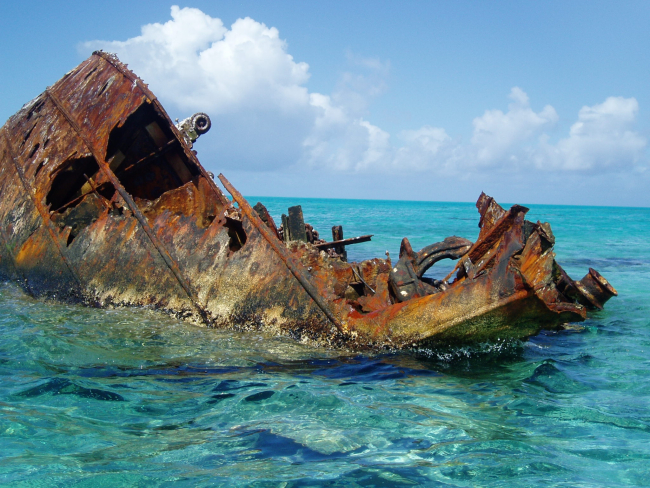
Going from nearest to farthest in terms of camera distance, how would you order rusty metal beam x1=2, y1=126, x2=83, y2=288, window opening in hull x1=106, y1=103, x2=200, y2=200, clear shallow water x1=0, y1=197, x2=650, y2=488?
clear shallow water x1=0, y1=197, x2=650, y2=488, rusty metal beam x1=2, y1=126, x2=83, y2=288, window opening in hull x1=106, y1=103, x2=200, y2=200

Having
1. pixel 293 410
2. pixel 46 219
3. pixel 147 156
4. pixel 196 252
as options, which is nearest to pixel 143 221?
pixel 196 252

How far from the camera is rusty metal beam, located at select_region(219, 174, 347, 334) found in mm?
4938

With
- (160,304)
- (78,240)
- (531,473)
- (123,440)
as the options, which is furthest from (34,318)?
(531,473)

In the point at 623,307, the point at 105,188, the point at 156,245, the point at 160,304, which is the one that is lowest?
the point at 623,307

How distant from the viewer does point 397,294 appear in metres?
5.10

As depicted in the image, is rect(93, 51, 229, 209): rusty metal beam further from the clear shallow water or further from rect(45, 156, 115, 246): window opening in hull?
the clear shallow water

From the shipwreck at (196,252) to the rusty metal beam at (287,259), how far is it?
1cm

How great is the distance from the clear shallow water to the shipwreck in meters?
0.33

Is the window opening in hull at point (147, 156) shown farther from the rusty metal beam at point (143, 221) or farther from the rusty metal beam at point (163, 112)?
the rusty metal beam at point (143, 221)

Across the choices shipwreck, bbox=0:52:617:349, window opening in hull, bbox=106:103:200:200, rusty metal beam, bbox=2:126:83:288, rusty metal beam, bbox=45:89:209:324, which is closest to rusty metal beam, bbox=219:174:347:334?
shipwreck, bbox=0:52:617:349

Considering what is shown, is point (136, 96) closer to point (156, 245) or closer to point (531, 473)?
point (156, 245)

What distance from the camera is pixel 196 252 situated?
5.66m

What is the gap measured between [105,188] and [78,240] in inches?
29.4

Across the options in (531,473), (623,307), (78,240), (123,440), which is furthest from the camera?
(623,307)
